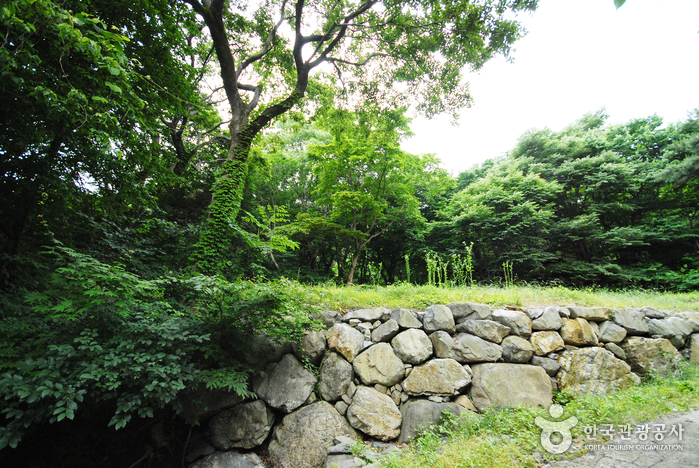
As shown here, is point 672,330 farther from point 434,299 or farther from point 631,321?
point 434,299

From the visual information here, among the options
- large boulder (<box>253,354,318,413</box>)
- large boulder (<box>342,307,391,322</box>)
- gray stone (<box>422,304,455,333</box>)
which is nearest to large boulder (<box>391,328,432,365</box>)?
gray stone (<box>422,304,455,333</box>)

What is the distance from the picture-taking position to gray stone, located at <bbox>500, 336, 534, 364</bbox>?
3512mm

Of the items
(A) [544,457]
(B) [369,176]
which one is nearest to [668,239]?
(B) [369,176]

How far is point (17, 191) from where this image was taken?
9.12 feet

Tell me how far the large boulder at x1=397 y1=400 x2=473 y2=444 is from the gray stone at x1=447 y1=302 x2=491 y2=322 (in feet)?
3.72

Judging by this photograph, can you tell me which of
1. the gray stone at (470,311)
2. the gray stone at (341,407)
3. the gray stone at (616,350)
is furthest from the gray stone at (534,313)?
the gray stone at (341,407)

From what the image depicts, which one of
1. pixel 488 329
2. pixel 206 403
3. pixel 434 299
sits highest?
pixel 434 299

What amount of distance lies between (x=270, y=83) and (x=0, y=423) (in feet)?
25.8

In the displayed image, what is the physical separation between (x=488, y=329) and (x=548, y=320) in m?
1.00

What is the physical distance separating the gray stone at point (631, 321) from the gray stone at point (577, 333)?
0.59 metres

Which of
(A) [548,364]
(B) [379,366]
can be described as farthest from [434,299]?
(A) [548,364]

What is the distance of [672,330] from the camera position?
417cm

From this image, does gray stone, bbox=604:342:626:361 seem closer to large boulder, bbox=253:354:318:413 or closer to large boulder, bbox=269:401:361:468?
large boulder, bbox=269:401:361:468

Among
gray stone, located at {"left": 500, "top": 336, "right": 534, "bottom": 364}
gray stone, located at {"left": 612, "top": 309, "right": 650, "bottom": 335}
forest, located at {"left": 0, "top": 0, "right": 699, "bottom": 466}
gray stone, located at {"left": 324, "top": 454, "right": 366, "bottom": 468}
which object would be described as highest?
forest, located at {"left": 0, "top": 0, "right": 699, "bottom": 466}
